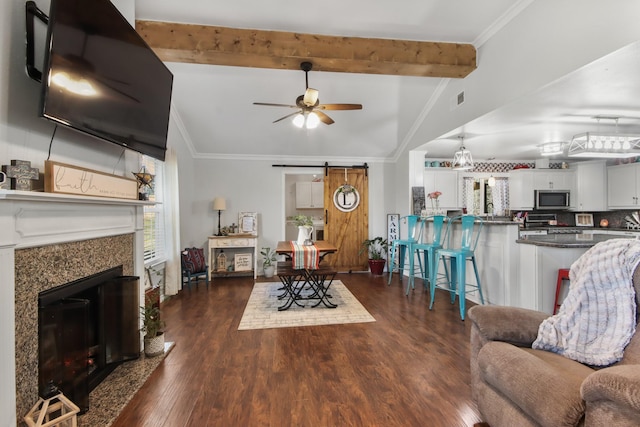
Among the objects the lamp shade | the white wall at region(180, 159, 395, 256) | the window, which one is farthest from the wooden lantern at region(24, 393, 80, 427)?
the white wall at region(180, 159, 395, 256)

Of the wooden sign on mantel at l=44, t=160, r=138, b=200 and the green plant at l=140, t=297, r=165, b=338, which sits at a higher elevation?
the wooden sign on mantel at l=44, t=160, r=138, b=200

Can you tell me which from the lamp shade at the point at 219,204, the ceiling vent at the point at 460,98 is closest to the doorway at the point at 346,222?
the lamp shade at the point at 219,204

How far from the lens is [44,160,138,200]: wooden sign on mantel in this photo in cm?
157

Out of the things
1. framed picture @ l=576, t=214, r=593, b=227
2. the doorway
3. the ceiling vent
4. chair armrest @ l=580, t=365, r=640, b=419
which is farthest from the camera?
the doorway

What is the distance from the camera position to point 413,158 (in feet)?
16.9

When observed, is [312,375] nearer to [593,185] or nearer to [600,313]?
[600,313]

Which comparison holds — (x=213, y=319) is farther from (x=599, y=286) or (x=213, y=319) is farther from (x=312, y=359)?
(x=599, y=286)

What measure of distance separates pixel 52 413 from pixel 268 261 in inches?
162

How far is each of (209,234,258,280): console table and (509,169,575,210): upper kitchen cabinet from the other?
5262 mm

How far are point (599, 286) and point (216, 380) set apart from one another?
2459mm

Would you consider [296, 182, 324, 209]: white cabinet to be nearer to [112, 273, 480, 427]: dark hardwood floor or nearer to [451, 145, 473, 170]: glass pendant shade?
[451, 145, 473, 170]: glass pendant shade

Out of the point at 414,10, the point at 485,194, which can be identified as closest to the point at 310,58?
the point at 414,10

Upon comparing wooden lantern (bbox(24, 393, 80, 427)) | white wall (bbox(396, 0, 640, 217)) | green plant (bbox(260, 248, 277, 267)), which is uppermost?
white wall (bbox(396, 0, 640, 217))

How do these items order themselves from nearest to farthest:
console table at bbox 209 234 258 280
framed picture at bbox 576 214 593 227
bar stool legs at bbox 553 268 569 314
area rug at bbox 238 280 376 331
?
1. bar stool legs at bbox 553 268 569 314
2. area rug at bbox 238 280 376 331
3. console table at bbox 209 234 258 280
4. framed picture at bbox 576 214 593 227
